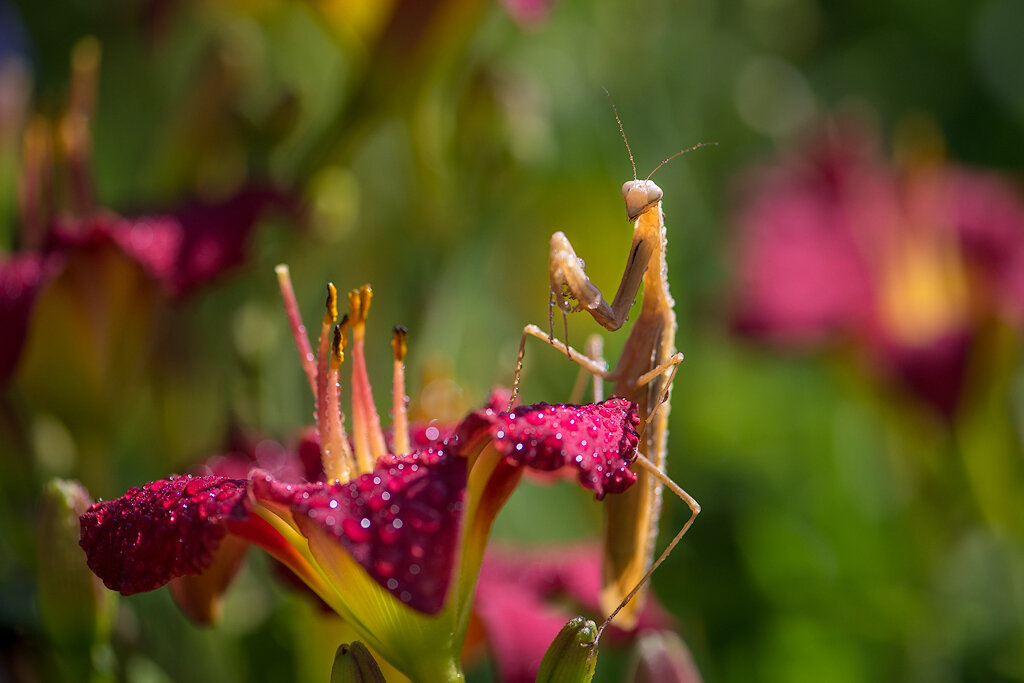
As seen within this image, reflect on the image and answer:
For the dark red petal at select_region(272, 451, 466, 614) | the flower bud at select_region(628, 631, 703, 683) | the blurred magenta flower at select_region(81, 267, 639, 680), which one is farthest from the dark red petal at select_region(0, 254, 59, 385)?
the flower bud at select_region(628, 631, 703, 683)

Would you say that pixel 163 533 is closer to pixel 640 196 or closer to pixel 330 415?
pixel 330 415

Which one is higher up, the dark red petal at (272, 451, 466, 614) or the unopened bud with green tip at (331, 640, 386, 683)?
the dark red petal at (272, 451, 466, 614)

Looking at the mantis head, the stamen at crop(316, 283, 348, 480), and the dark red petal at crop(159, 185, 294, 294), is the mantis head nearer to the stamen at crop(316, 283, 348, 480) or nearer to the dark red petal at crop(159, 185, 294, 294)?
the stamen at crop(316, 283, 348, 480)

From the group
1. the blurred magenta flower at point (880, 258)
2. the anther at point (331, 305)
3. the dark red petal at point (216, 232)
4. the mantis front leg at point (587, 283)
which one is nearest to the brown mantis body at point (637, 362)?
the mantis front leg at point (587, 283)

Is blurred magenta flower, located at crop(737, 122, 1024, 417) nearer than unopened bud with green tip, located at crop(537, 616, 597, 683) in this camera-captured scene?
No

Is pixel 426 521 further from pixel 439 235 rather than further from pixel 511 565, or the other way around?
pixel 439 235

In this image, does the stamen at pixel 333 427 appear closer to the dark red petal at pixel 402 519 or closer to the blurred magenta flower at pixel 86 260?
the dark red petal at pixel 402 519

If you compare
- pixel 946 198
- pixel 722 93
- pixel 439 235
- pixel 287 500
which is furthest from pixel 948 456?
pixel 287 500

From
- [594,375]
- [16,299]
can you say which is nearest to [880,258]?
[594,375]
